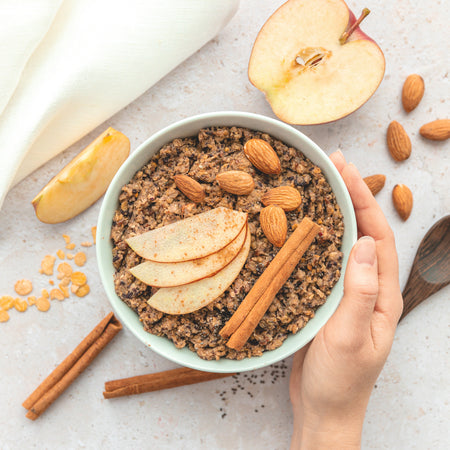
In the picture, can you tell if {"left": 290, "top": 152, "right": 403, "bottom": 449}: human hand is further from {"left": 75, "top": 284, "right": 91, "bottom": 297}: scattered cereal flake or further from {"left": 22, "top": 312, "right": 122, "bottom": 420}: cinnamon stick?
{"left": 75, "top": 284, "right": 91, "bottom": 297}: scattered cereal flake

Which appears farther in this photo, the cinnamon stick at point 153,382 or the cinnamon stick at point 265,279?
the cinnamon stick at point 153,382

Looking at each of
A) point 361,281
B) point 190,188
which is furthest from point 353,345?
point 190,188

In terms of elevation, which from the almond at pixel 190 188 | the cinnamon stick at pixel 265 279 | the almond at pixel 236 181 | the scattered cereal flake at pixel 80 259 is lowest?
the cinnamon stick at pixel 265 279

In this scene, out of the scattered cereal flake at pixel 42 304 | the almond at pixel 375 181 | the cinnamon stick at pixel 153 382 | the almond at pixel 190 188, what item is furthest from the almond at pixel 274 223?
the scattered cereal flake at pixel 42 304

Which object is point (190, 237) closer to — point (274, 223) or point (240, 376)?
point (274, 223)

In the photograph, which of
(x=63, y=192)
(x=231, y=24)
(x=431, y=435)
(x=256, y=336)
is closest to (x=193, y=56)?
(x=231, y=24)

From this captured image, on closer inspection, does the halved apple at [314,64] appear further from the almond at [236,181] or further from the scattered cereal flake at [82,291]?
the scattered cereal flake at [82,291]

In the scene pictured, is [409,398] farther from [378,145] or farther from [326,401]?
[378,145]

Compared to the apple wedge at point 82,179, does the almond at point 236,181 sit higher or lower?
lower

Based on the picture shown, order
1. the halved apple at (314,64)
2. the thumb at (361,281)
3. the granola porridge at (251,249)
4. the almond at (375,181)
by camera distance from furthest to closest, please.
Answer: the almond at (375,181), the halved apple at (314,64), the granola porridge at (251,249), the thumb at (361,281)
